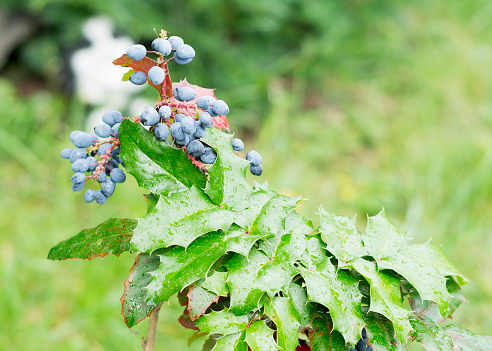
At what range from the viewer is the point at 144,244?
2.06 ft

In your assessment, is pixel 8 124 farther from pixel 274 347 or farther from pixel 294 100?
pixel 274 347

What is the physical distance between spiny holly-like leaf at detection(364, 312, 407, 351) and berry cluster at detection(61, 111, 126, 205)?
43 centimetres

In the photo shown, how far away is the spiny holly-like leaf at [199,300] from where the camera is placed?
2.11 feet

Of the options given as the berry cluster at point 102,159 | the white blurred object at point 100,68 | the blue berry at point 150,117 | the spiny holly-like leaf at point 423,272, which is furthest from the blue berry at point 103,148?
the white blurred object at point 100,68

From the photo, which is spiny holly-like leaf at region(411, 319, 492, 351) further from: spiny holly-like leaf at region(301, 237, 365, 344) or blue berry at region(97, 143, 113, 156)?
blue berry at region(97, 143, 113, 156)

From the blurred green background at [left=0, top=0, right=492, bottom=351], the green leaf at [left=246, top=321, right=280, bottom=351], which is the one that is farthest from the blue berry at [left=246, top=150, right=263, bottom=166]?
the blurred green background at [left=0, top=0, right=492, bottom=351]

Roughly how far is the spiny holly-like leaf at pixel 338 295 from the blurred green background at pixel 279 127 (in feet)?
4.99

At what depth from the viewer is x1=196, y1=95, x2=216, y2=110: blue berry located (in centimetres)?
72

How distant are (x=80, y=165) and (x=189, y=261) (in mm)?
241

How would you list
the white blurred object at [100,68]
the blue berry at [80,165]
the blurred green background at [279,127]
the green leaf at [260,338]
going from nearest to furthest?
the green leaf at [260,338] < the blue berry at [80,165] < the blurred green background at [279,127] < the white blurred object at [100,68]

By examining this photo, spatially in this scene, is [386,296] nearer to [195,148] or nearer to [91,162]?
[195,148]

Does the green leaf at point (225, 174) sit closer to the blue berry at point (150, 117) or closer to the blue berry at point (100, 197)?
the blue berry at point (150, 117)

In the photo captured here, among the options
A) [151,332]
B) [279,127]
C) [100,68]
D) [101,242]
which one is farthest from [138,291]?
[100,68]

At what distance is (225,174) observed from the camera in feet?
2.31
